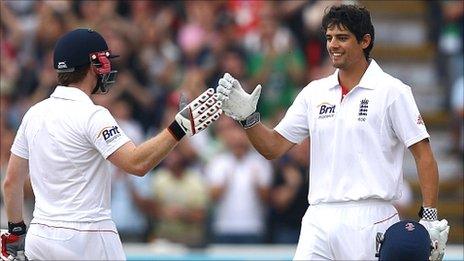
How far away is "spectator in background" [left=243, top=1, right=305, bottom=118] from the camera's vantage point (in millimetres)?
14359

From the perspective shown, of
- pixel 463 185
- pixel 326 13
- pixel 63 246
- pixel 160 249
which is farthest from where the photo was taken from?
pixel 463 185

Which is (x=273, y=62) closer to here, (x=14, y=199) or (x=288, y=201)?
(x=288, y=201)

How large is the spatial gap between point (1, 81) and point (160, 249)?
3.31 metres

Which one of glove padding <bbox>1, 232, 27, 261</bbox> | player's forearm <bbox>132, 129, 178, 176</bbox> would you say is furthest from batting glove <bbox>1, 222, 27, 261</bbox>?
player's forearm <bbox>132, 129, 178, 176</bbox>

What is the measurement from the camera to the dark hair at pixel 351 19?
7.91 meters

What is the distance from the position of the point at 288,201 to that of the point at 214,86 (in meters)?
1.81

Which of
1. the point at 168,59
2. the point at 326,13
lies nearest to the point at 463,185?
the point at 168,59

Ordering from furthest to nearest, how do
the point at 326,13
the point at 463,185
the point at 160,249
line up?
1. the point at 463,185
2. the point at 160,249
3. the point at 326,13

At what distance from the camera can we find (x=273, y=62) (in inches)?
570

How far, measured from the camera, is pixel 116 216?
13.5 metres

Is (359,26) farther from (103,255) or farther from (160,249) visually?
(160,249)

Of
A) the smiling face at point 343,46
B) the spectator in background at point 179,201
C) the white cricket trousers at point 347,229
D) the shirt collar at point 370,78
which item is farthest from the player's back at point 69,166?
Answer: the spectator in background at point 179,201

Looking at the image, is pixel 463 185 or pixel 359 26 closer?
pixel 359 26

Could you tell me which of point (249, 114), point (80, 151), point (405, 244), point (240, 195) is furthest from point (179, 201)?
point (405, 244)
